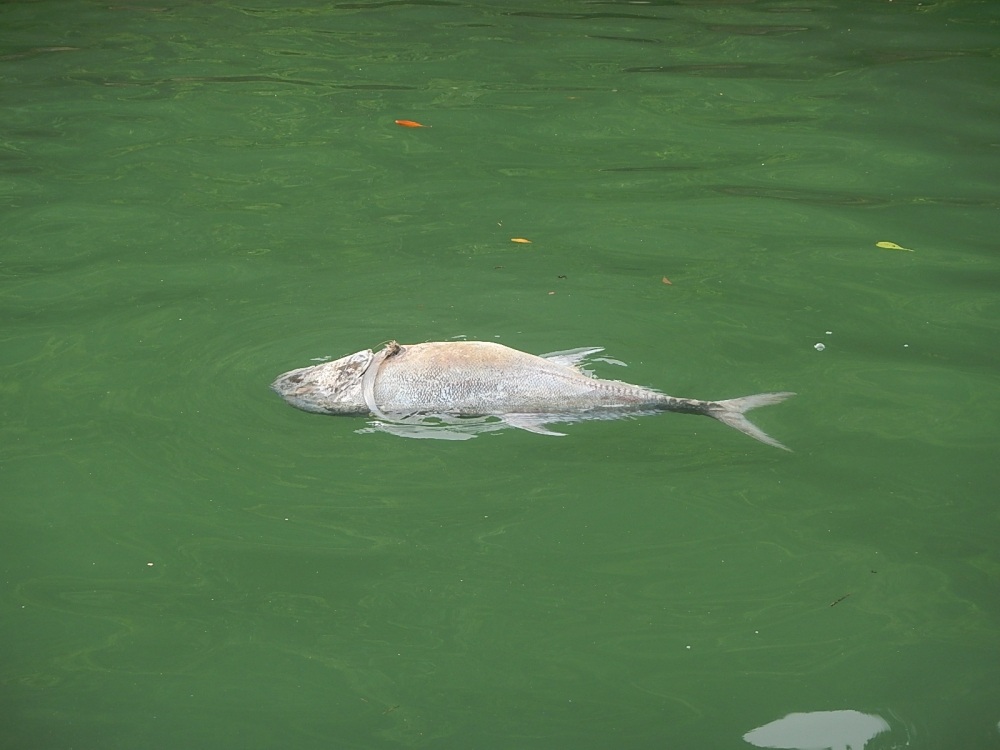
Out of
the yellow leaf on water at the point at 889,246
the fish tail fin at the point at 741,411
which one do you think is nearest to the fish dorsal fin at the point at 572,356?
the fish tail fin at the point at 741,411

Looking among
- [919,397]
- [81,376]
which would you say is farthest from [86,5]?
[919,397]

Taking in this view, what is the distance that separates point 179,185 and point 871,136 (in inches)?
180

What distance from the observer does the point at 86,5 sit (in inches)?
429

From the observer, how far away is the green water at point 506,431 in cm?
355

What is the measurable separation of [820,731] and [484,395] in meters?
1.72

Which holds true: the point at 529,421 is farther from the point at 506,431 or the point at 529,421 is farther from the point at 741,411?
the point at 741,411

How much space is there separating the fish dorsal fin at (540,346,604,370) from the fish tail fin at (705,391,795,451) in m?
0.64

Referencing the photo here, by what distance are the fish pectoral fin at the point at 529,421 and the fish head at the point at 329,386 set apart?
1.95 ft

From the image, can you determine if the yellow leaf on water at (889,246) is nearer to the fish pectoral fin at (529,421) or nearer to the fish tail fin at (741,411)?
the fish tail fin at (741,411)

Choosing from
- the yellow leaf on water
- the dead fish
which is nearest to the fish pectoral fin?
the dead fish

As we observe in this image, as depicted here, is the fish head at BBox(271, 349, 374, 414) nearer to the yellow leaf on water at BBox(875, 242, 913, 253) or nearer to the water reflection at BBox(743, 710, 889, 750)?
the water reflection at BBox(743, 710, 889, 750)

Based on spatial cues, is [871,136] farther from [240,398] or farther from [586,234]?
[240,398]

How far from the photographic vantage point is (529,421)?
437 cm

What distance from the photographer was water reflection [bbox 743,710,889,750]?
329 cm
